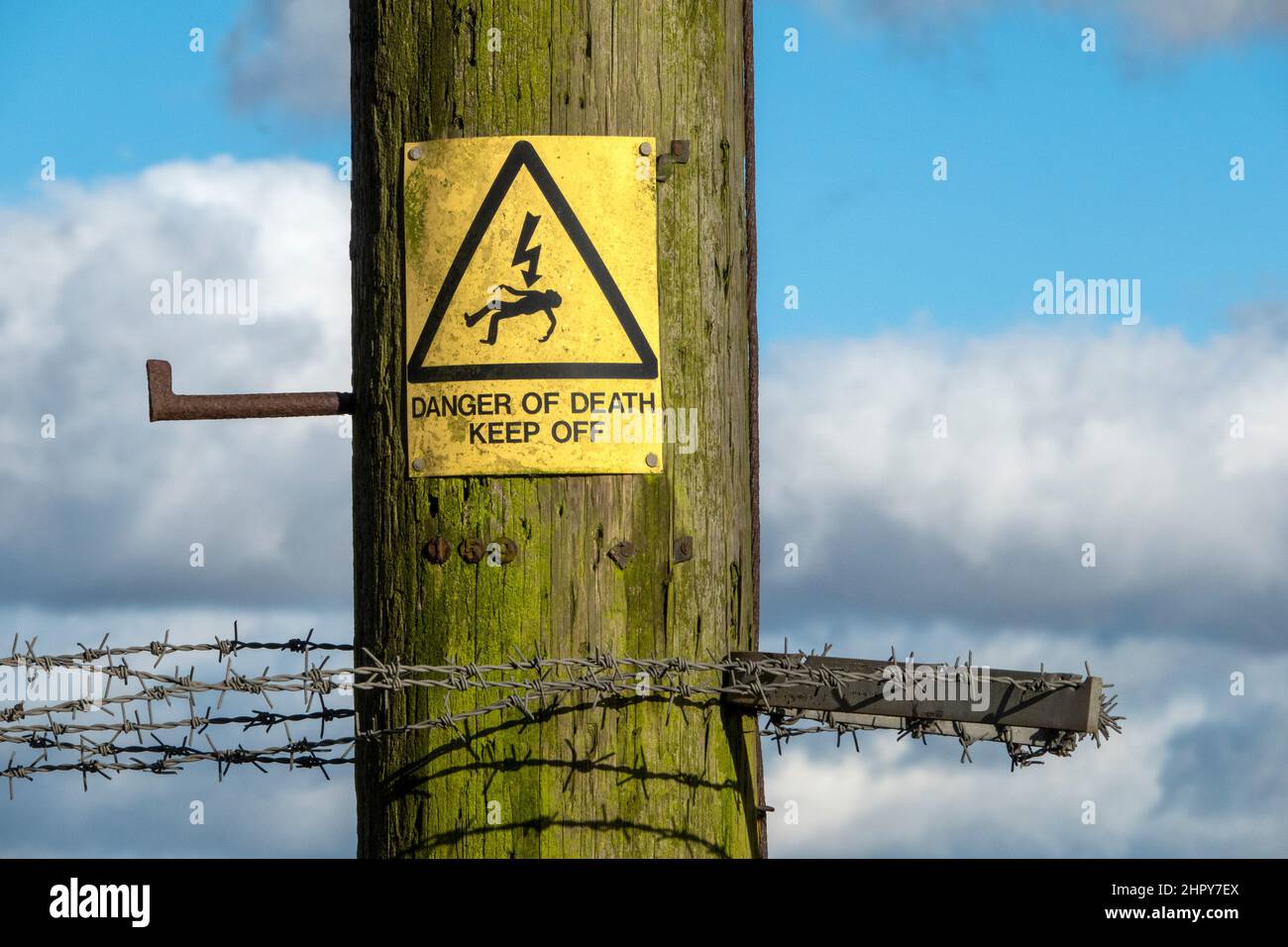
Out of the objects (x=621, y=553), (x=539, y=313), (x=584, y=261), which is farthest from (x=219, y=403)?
(x=621, y=553)

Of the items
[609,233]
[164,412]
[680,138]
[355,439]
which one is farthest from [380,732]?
[680,138]

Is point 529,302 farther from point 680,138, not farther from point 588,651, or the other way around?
point 588,651

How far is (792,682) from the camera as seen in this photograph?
4211 millimetres

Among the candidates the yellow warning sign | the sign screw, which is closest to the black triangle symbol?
the yellow warning sign

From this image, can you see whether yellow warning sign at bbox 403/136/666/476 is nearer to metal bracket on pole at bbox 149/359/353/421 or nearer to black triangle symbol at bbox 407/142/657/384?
black triangle symbol at bbox 407/142/657/384

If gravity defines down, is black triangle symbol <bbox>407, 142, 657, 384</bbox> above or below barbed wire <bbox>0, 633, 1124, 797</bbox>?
above

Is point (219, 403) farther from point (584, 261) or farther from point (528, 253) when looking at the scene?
point (584, 261)

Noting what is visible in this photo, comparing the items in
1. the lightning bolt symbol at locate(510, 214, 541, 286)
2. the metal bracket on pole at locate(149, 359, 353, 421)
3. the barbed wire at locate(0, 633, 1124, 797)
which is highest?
the lightning bolt symbol at locate(510, 214, 541, 286)

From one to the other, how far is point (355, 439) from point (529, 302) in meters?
0.74

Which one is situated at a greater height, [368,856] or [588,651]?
[588,651]

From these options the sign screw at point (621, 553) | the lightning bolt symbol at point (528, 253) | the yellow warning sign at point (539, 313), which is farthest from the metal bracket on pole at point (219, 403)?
the sign screw at point (621, 553)

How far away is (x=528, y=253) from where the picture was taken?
4.16 metres

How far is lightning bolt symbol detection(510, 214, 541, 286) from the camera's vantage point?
416cm

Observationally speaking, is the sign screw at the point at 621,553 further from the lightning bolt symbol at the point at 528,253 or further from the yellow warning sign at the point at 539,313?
the lightning bolt symbol at the point at 528,253
